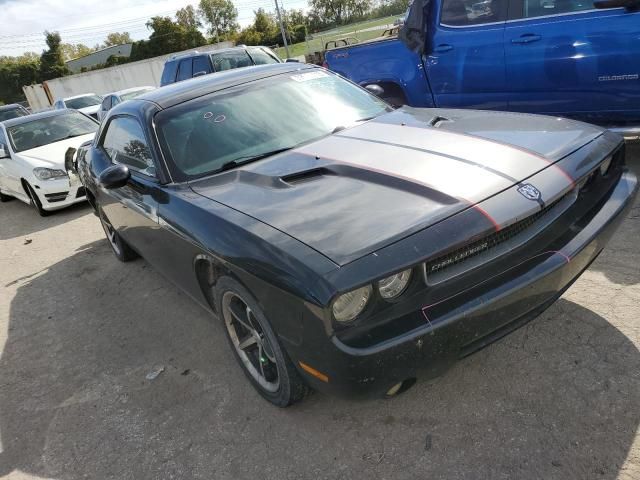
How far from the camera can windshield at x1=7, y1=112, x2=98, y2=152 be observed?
27.8 feet

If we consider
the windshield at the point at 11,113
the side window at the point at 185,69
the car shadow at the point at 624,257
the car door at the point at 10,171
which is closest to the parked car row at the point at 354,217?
the car shadow at the point at 624,257

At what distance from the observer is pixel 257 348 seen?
2.75 m

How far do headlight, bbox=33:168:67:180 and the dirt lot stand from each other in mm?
4302

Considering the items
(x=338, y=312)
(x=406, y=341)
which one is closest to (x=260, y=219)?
(x=338, y=312)

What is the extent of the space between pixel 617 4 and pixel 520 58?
0.85 m

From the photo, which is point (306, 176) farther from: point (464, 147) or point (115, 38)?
point (115, 38)

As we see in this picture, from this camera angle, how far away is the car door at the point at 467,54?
4910 mm

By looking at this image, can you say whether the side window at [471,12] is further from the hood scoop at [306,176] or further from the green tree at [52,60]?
the green tree at [52,60]

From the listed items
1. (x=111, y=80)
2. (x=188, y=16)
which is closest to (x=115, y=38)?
(x=188, y=16)

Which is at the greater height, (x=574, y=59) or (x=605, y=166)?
(x=574, y=59)

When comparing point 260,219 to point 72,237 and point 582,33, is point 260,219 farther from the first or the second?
point 72,237

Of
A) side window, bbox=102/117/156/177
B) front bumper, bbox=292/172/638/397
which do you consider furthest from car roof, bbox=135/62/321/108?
front bumper, bbox=292/172/638/397

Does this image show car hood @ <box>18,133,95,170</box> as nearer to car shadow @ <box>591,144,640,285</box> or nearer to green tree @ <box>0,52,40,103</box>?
car shadow @ <box>591,144,640,285</box>

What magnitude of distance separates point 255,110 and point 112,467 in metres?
2.20
